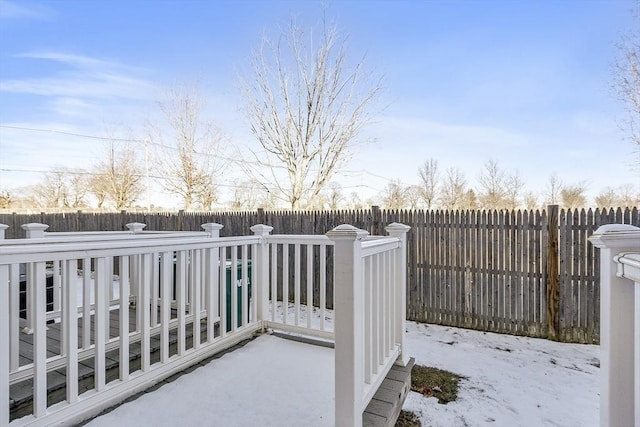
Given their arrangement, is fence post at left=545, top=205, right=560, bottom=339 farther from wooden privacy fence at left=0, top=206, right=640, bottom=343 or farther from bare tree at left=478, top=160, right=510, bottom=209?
bare tree at left=478, top=160, right=510, bottom=209

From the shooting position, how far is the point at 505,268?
438 cm

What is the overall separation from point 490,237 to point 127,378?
4.34 metres

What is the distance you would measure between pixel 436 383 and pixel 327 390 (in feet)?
4.11

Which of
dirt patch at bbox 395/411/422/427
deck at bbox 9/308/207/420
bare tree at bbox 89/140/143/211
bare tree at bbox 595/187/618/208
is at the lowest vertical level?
dirt patch at bbox 395/411/422/427

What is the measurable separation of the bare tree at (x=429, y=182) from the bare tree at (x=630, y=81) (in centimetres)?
946

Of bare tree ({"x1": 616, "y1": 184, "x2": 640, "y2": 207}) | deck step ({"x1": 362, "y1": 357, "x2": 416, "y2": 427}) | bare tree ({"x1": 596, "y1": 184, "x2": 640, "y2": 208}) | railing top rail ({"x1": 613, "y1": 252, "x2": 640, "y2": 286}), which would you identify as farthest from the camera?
bare tree ({"x1": 596, "y1": 184, "x2": 640, "y2": 208})

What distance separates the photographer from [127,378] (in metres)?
2.03

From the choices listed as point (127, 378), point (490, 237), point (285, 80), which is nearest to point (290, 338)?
point (127, 378)

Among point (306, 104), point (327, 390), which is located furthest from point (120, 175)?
point (327, 390)

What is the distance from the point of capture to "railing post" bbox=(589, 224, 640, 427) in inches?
52.1

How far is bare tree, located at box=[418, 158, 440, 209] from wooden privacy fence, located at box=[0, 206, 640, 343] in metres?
11.9

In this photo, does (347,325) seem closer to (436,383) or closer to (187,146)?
(436,383)

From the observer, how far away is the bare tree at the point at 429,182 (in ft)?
52.9

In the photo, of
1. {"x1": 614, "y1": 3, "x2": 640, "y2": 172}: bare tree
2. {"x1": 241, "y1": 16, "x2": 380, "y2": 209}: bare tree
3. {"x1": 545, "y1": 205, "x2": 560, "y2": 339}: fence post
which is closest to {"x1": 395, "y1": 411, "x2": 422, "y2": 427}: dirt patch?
{"x1": 545, "y1": 205, "x2": 560, "y2": 339}: fence post
